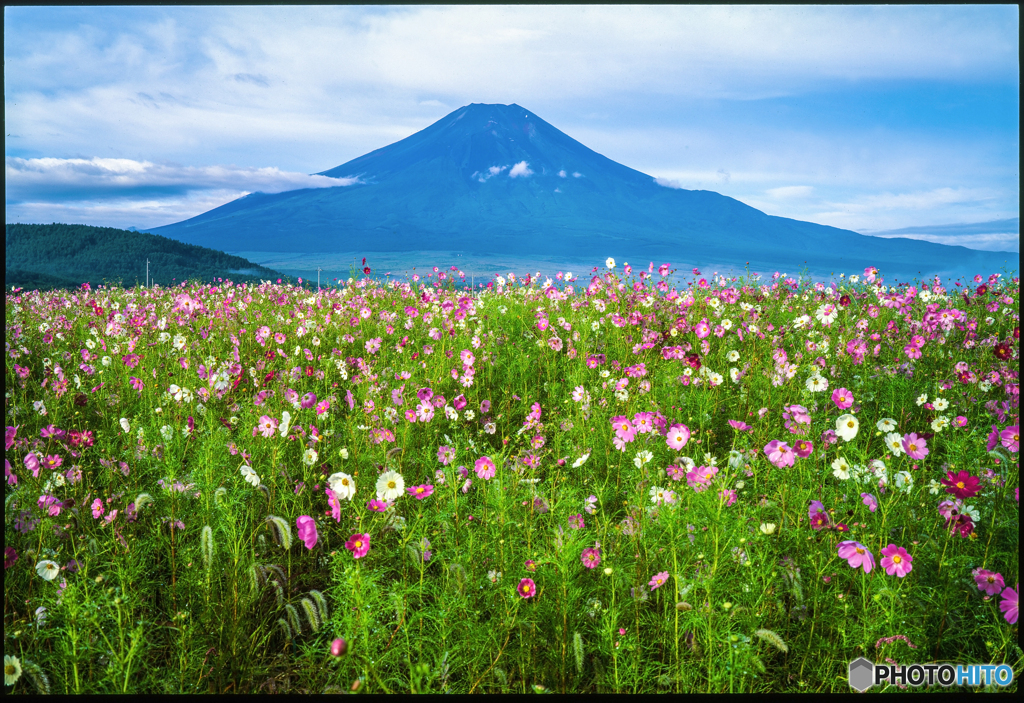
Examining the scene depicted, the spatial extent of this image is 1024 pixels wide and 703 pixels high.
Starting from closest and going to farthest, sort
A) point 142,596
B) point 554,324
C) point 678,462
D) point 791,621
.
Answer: point 791,621, point 142,596, point 678,462, point 554,324

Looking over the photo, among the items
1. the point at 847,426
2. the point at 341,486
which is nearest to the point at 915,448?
the point at 847,426

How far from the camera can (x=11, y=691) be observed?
1661 millimetres

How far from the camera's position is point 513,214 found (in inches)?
6029

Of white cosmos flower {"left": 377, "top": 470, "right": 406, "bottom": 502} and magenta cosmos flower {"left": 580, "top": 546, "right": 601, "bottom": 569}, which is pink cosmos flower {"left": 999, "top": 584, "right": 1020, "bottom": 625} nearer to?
magenta cosmos flower {"left": 580, "top": 546, "right": 601, "bottom": 569}

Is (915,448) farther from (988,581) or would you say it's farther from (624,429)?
(624,429)

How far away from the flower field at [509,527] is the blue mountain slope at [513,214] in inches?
4524

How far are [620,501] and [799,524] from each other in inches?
37.5

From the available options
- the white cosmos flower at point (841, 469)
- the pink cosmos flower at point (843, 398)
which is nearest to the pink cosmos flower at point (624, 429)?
the white cosmos flower at point (841, 469)

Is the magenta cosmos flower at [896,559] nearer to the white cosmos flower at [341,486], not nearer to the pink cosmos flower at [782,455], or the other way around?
the pink cosmos flower at [782,455]

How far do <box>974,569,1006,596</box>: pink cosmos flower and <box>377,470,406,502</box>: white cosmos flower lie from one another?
6.37 feet

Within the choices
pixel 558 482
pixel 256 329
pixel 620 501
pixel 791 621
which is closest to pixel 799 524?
pixel 791 621

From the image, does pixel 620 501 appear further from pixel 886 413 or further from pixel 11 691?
pixel 11 691

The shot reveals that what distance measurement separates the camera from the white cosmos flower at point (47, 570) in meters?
1.83

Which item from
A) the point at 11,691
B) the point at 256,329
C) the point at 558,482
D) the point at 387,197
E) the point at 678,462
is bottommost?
the point at 11,691
